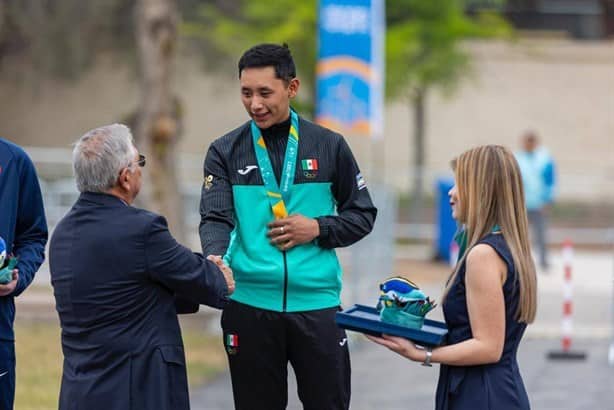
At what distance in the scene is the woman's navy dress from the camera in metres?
4.32

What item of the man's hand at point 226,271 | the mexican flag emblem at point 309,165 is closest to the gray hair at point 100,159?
the man's hand at point 226,271

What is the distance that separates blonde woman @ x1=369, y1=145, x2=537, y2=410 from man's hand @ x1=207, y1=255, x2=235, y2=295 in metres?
0.63

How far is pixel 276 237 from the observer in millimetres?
5059

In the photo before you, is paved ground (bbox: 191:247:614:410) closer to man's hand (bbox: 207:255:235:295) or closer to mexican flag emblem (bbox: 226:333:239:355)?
mexican flag emblem (bbox: 226:333:239:355)

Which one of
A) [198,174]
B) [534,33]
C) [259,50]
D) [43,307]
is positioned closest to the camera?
[259,50]

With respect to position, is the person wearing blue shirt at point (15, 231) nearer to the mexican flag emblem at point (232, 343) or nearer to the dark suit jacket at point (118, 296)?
the dark suit jacket at point (118, 296)

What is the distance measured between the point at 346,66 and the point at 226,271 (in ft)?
24.1

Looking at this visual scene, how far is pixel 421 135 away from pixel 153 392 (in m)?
22.5

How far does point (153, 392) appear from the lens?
14.8 feet

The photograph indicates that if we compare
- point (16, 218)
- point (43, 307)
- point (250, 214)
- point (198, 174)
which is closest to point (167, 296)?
point (250, 214)

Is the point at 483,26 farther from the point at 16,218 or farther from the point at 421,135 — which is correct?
the point at 16,218

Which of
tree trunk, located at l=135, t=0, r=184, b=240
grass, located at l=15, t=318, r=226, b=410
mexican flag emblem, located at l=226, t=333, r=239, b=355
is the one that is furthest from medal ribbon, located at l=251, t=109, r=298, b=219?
tree trunk, located at l=135, t=0, r=184, b=240

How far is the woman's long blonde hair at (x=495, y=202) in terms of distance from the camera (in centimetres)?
435

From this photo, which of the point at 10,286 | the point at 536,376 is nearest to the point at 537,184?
the point at 536,376
